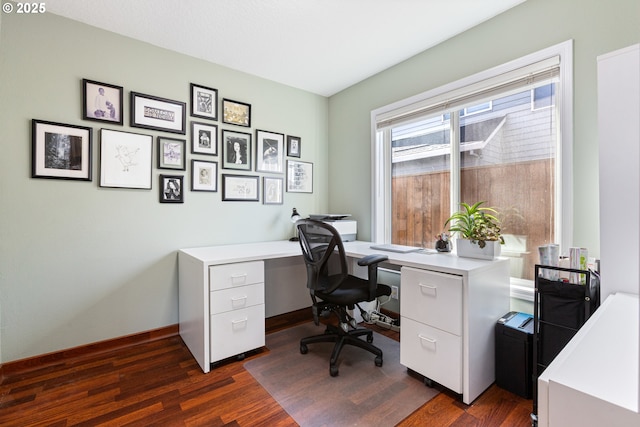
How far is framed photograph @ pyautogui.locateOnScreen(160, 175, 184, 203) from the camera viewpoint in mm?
2268

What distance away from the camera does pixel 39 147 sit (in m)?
1.84

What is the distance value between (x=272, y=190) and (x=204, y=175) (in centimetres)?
66

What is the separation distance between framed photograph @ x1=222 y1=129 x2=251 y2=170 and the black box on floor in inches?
91.6

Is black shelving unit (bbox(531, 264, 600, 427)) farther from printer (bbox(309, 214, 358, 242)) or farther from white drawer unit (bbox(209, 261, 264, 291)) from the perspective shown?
white drawer unit (bbox(209, 261, 264, 291))

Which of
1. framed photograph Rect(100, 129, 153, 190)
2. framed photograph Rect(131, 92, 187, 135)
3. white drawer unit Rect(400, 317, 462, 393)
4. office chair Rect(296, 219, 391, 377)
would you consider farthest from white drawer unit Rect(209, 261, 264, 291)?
framed photograph Rect(131, 92, 187, 135)

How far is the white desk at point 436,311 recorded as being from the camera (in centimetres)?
153

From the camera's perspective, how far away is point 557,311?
1.43 meters

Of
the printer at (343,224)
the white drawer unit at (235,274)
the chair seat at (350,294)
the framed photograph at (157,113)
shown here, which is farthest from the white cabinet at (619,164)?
the framed photograph at (157,113)

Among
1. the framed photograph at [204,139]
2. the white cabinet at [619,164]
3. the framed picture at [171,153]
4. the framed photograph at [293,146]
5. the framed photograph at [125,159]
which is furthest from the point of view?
the framed photograph at [293,146]

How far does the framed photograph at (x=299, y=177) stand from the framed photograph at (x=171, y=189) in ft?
3.39

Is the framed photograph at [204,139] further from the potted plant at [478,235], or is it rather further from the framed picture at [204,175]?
the potted plant at [478,235]

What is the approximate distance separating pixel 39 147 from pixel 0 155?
0.62 ft

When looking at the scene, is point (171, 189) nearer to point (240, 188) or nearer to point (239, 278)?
point (240, 188)

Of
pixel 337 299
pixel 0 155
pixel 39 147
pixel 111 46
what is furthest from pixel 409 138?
pixel 0 155
